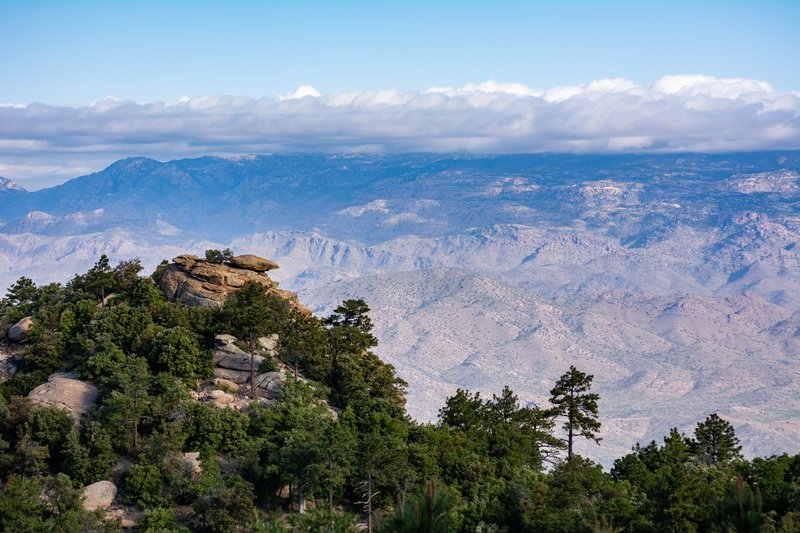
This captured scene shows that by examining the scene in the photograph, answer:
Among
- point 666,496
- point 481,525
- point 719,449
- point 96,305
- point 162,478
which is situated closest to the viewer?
point 666,496

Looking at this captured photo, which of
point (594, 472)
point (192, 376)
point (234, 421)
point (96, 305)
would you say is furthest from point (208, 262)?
point (594, 472)

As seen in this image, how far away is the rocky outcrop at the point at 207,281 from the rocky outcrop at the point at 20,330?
15.1 meters

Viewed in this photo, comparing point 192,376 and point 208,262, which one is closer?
point 192,376

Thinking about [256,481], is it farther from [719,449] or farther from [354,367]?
[719,449]

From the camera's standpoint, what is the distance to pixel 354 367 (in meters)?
89.1

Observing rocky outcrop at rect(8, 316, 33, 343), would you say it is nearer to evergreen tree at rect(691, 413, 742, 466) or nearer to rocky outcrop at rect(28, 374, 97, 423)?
rocky outcrop at rect(28, 374, 97, 423)

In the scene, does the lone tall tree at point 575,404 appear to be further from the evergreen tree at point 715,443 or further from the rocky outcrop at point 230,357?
the rocky outcrop at point 230,357

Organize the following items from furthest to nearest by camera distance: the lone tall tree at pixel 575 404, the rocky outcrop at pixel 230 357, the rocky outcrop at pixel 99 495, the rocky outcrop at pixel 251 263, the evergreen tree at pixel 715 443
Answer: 1. the rocky outcrop at pixel 251 263
2. the lone tall tree at pixel 575 404
3. the evergreen tree at pixel 715 443
4. the rocky outcrop at pixel 230 357
5. the rocky outcrop at pixel 99 495

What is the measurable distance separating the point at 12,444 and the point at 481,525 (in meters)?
38.7

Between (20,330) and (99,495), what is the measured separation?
28.9 m

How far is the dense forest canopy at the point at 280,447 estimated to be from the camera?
61.1 m

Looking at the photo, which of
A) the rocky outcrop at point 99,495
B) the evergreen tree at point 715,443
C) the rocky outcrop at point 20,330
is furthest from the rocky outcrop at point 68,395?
the evergreen tree at point 715,443

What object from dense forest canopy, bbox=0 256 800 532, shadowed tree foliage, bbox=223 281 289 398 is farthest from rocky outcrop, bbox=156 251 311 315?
dense forest canopy, bbox=0 256 800 532

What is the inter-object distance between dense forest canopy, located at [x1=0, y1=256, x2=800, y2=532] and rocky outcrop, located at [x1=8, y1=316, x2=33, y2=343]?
3.70ft
